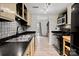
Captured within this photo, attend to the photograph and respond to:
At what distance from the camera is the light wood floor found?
136 cm

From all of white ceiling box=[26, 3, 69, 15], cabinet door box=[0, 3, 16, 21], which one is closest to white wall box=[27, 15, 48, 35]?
white ceiling box=[26, 3, 69, 15]

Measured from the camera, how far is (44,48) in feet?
4.62

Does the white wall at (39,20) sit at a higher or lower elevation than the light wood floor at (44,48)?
higher

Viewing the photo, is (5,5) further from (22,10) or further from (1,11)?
(22,10)

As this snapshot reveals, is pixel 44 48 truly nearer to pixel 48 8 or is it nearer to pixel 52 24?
pixel 52 24

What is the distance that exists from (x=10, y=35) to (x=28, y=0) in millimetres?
696

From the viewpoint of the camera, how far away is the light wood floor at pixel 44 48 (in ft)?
4.45

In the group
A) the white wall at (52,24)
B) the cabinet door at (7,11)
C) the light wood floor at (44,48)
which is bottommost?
the light wood floor at (44,48)

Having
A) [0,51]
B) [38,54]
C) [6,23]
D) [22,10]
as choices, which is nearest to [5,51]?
[0,51]

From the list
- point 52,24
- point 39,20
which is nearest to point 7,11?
point 39,20

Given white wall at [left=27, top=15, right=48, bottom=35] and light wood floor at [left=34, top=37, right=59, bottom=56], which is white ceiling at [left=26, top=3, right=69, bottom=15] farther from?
light wood floor at [left=34, top=37, right=59, bottom=56]

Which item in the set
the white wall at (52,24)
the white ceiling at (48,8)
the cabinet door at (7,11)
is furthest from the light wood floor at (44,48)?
the cabinet door at (7,11)

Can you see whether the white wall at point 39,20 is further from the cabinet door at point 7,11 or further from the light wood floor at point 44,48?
the cabinet door at point 7,11

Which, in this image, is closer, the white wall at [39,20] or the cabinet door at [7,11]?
the cabinet door at [7,11]
